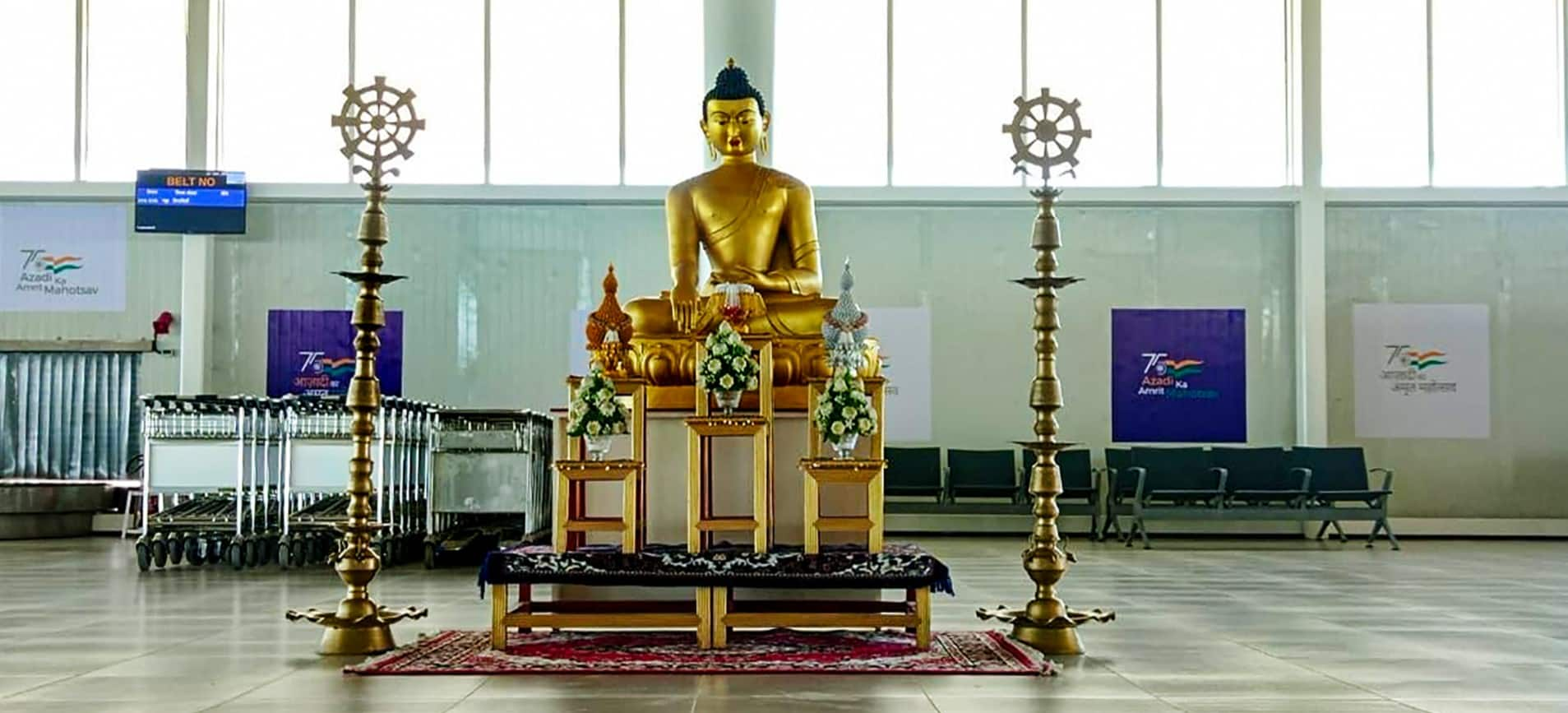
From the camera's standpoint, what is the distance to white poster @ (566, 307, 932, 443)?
14188 millimetres

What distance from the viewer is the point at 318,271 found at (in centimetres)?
1436

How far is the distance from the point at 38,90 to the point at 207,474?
276 inches

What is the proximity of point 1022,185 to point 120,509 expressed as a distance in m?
9.85

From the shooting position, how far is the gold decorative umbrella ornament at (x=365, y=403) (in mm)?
5453

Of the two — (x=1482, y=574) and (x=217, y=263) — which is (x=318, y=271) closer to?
(x=217, y=263)

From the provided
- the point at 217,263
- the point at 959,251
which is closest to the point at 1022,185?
the point at 959,251

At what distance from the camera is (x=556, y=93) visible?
14477 millimetres

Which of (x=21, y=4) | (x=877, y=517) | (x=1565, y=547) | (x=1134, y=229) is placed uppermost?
(x=21, y=4)

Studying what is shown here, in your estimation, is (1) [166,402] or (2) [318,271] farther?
(2) [318,271]

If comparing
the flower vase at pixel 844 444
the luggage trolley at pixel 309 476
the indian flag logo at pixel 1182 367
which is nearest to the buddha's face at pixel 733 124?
the flower vase at pixel 844 444

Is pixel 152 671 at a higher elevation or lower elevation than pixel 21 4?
lower

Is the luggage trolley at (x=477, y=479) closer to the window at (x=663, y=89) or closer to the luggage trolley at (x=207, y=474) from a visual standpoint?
the luggage trolley at (x=207, y=474)

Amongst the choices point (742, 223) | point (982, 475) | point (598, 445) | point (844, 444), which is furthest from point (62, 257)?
point (844, 444)

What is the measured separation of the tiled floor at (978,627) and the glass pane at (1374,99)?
552 cm
